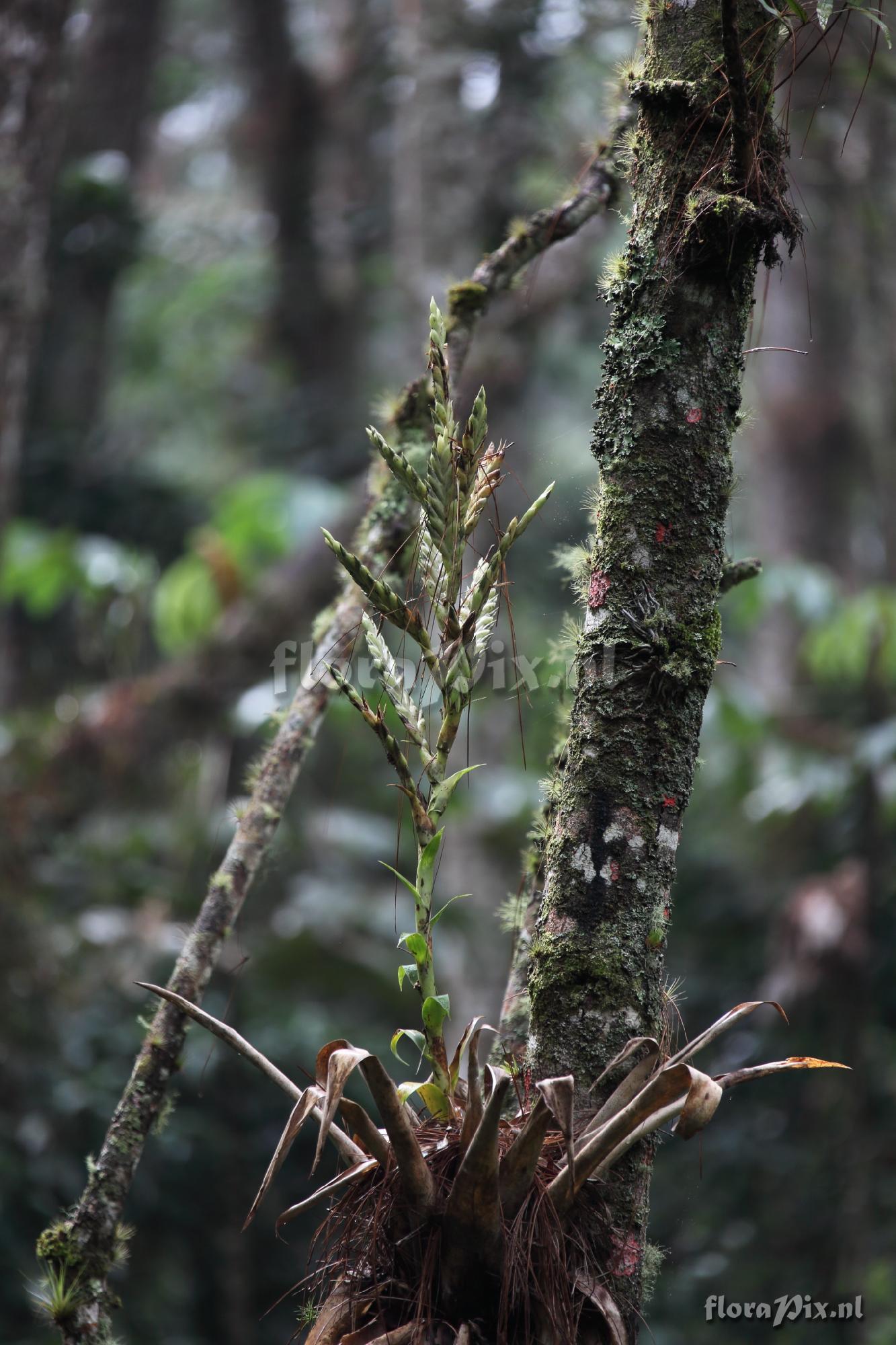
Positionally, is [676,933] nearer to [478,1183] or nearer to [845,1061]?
[845,1061]

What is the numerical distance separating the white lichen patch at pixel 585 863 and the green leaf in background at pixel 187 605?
11.7 feet

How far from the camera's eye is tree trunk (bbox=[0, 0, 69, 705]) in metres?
3.35

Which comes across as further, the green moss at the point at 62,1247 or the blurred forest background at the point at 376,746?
the blurred forest background at the point at 376,746

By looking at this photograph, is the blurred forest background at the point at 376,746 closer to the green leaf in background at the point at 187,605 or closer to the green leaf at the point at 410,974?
the green leaf in background at the point at 187,605

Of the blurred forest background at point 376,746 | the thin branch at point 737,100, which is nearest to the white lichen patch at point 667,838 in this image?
the thin branch at point 737,100

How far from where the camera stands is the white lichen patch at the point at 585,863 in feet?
3.92

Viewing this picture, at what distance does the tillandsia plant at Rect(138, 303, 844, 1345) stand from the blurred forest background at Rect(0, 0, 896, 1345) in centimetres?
197

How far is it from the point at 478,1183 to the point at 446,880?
4.59m

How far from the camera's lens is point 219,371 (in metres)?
9.91

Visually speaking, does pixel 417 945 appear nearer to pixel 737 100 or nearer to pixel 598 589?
pixel 598 589

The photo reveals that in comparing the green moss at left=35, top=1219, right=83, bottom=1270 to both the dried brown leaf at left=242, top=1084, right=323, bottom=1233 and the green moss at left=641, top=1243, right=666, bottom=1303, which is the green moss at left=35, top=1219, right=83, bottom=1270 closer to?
the dried brown leaf at left=242, top=1084, right=323, bottom=1233

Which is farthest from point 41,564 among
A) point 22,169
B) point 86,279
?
point 86,279

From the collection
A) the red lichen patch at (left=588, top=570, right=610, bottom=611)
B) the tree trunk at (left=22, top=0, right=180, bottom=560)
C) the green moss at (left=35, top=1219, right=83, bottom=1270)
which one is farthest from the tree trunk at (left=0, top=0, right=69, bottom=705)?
the red lichen patch at (left=588, top=570, right=610, bottom=611)

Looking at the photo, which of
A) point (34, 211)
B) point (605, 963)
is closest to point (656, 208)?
point (605, 963)
